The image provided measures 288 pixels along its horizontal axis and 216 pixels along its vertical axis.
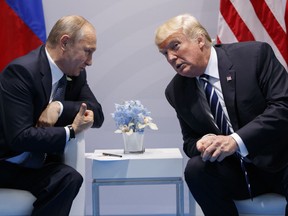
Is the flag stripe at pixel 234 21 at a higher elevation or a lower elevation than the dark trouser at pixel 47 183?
higher

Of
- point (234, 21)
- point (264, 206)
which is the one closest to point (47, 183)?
point (264, 206)

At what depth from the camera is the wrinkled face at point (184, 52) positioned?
8.82 feet

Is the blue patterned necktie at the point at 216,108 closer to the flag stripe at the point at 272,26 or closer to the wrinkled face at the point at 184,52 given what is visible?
the wrinkled face at the point at 184,52

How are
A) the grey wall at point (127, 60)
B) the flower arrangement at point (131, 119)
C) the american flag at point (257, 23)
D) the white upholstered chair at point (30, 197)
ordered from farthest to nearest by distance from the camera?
the grey wall at point (127, 60)
the american flag at point (257, 23)
the flower arrangement at point (131, 119)
the white upholstered chair at point (30, 197)

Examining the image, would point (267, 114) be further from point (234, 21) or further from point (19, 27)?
point (19, 27)

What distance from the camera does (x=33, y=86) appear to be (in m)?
2.70

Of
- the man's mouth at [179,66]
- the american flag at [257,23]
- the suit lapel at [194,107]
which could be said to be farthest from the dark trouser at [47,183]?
the american flag at [257,23]

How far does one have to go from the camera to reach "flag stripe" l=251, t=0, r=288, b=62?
3.75 m

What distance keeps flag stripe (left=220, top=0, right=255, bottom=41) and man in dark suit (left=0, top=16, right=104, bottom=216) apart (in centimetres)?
131

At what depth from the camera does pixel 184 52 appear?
2688mm

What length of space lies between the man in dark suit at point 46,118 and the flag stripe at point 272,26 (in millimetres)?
1446

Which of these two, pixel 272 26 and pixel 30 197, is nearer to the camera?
pixel 30 197

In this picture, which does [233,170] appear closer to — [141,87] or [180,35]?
[180,35]

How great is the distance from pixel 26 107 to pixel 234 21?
1801 mm
